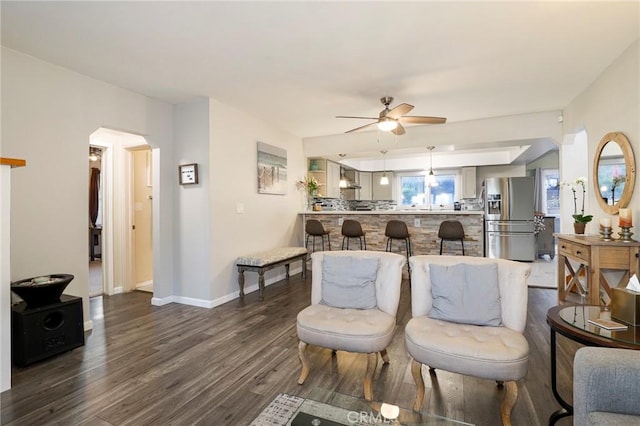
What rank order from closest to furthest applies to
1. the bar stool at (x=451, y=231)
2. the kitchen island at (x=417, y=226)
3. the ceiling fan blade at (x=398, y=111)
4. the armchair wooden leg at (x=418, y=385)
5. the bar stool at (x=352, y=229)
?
the armchair wooden leg at (x=418, y=385) → the ceiling fan blade at (x=398, y=111) → the bar stool at (x=451, y=231) → the kitchen island at (x=417, y=226) → the bar stool at (x=352, y=229)

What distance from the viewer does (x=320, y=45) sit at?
256 cm

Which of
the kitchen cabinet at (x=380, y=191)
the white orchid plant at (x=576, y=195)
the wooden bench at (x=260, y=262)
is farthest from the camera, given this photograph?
the kitchen cabinet at (x=380, y=191)

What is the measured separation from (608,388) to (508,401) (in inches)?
22.4

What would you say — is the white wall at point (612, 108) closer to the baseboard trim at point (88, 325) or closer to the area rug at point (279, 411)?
the area rug at point (279, 411)

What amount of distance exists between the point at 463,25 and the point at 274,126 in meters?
3.27

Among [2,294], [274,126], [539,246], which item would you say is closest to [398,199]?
[539,246]

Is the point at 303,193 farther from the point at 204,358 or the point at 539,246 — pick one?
the point at 539,246

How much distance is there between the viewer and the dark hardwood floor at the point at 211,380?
1792 millimetres

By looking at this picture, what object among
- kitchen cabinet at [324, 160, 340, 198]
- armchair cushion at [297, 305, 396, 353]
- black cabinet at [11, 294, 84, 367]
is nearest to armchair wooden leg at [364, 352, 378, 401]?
armchair cushion at [297, 305, 396, 353]

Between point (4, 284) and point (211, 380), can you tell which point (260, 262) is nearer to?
point (211, 380)

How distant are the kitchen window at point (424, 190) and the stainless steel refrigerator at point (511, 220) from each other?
1872mm

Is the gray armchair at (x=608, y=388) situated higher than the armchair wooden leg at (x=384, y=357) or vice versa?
the gray armchair at (x=608, y=388)

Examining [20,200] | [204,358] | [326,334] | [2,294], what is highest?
[20,200]

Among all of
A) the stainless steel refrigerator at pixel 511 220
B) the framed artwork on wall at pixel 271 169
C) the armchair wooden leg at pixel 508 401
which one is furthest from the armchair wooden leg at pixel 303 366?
the stainless steel refrigerator at pixel 511 220
